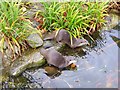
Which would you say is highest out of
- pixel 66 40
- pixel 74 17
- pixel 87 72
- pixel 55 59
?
pixel 74 17

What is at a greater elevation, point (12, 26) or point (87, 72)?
point (12, 26)

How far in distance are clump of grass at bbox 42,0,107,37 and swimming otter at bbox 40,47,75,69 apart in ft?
1.93

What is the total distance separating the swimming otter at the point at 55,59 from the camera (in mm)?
4582

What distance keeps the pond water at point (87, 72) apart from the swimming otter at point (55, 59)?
12 cm

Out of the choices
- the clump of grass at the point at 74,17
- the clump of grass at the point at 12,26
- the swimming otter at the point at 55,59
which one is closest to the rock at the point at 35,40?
the clump of grass at the point at 12,26

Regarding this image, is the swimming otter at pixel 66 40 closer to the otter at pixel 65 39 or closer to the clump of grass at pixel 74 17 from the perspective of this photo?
the otter at pixel 65 39

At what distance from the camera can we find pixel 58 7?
17.2 ft

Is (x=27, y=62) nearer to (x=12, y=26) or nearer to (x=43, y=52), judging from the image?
(x=43, y=52)

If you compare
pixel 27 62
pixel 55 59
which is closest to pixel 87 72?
pixel 55 59

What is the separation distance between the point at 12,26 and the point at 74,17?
108 cm

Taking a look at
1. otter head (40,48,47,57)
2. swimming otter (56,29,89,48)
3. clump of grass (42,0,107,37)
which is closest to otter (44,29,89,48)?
swimming otter (56,29,89,48)

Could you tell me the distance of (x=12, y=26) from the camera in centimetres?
469

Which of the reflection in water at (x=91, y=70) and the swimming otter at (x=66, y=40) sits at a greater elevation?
the swimming otter at (x=66, y=40)

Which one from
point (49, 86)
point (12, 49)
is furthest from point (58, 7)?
point (49, 86)
